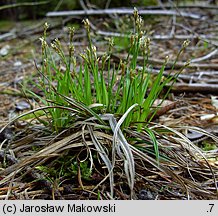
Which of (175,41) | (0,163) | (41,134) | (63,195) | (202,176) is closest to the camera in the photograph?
(63,195)

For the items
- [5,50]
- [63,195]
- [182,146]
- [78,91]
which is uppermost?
[5,50]

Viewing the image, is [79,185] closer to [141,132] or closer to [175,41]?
[141,132]

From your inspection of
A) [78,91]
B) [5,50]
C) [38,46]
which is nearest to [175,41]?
[38,46]

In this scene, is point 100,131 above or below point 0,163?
above

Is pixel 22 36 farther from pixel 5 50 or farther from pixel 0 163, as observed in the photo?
pixel 0 163

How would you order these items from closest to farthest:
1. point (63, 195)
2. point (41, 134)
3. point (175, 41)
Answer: point (63, 195) < point (41, 134) < point (175, 41)

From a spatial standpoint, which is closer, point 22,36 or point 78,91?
point 78,91
